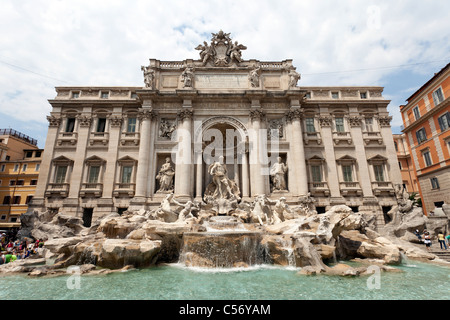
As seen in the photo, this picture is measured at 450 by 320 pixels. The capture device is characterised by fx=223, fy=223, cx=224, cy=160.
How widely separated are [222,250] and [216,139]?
12.8 metres

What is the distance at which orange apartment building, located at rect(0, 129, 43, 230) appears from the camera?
27.0 meters

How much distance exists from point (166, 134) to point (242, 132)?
23.2ft

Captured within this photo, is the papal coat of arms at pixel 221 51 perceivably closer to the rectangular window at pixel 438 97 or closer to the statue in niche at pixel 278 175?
the statue in niche at pixel 278 175

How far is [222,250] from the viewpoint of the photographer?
10.2 meters

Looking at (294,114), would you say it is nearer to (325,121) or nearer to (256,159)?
(325,121)

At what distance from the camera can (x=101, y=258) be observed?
9.62 metres

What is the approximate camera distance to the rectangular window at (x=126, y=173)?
66.6 ft

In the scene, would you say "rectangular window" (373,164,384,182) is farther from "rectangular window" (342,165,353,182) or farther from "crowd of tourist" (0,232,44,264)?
"crowd of tourist" (0,232,44,264)

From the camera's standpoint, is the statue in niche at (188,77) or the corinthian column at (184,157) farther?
the statue in niche at (188,77)

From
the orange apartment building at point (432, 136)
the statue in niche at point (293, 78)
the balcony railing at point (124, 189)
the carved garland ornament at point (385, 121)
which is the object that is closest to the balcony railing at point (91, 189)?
the balcony railing at point (124, 189)

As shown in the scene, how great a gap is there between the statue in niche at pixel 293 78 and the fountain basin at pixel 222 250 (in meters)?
15.8

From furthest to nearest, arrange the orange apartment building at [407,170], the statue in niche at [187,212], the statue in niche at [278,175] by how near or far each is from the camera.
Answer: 1. the orange apartment building at [407,170]
2. the statue in niche at [278,175]
3. the statue in niche at [187,212]

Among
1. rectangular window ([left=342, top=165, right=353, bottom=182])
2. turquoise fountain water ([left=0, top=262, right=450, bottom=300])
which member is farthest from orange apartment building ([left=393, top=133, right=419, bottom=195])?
turquoise fountain water ([left=0, top=262, right=450, bottom=300])
